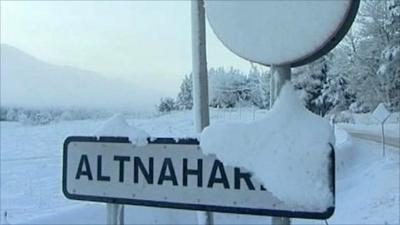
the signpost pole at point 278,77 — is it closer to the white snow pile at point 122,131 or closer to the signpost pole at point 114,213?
the white snow pile at point 122,131

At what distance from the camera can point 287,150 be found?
1.54m

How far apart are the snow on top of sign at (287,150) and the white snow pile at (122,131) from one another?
278mm

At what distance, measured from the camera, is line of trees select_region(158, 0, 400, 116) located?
36.2m

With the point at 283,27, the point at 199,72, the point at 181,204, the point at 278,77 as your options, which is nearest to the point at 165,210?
the point at 199,72

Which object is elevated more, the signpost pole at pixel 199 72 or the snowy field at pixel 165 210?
the signpost pole at pixel 199 72

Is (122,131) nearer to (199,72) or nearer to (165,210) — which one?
(199,72)

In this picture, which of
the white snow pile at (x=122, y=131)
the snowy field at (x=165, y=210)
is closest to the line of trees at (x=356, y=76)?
the snowy field at (x=165, y=210)

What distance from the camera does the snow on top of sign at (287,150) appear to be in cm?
152

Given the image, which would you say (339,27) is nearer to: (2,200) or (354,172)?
(2,200)

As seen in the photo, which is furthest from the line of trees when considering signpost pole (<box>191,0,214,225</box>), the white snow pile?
the white snow pile

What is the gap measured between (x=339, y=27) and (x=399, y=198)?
34.4ft

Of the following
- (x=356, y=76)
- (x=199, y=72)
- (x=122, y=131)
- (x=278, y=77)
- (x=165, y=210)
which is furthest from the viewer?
(x=356, y=76)

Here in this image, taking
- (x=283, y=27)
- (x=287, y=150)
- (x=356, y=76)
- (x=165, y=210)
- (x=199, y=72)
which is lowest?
(x=356, y=76)

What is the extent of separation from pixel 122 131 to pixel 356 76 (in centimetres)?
4303
